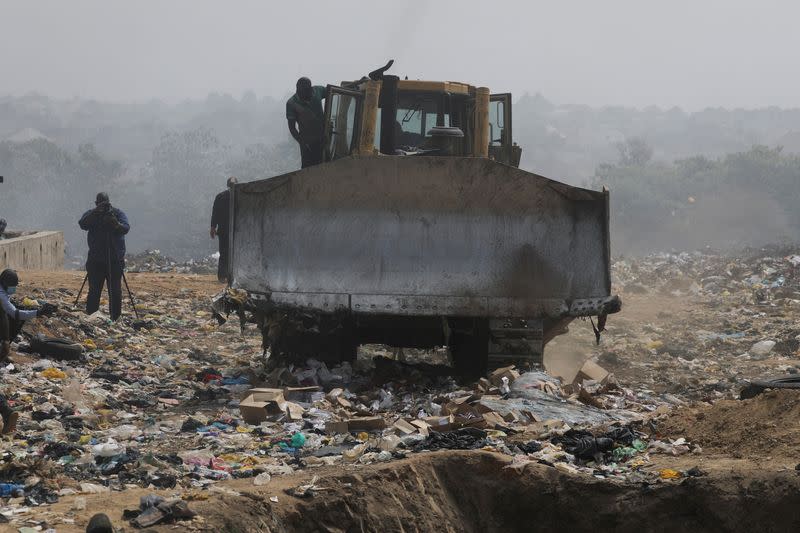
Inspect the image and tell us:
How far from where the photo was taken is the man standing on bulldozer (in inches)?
354

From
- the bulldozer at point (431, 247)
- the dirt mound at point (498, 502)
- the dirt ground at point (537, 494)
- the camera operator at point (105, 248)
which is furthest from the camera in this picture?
the camera operator at point (105, 248)

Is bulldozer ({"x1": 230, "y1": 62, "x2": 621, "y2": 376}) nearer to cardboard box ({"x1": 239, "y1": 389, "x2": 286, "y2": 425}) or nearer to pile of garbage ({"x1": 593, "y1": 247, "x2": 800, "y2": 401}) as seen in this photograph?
cardboard box ({"x1": 239, "y1": 389, "x2": 286, "y2": 425})

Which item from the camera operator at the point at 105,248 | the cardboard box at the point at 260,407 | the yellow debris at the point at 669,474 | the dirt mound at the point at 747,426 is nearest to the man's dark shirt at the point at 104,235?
the camera operator at the point at 105,248

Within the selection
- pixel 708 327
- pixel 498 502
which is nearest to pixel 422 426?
pixel 498 502

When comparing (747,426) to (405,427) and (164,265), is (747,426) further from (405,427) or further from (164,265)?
(164,265)

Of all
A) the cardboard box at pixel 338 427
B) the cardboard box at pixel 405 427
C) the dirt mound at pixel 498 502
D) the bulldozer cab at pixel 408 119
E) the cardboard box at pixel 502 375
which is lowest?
the dirt mound at pixel 498 502

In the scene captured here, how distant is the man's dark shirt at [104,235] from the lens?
1064 centimetres

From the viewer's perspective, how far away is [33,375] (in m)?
8.10

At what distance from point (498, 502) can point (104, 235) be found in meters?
6.65

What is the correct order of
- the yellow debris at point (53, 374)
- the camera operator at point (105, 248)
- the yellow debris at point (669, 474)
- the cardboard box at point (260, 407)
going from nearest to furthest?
the yellow debris at point (669, 474), the cardboard box at point (260, 407), the yellow debris at point (53, 374), the camera operator at point (105, 248)

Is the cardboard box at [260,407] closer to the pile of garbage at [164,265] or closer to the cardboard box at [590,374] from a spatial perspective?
the cardboard box at [590,374]

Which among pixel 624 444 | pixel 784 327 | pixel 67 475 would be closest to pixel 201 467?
pixel 67 475

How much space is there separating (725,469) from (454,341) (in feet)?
10.6

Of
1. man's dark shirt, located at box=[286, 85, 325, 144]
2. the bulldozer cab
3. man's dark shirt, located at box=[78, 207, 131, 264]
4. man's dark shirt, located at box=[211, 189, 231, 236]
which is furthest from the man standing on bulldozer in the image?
man's dark shirt, located at box=[211, 189, 231, 236]
